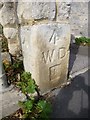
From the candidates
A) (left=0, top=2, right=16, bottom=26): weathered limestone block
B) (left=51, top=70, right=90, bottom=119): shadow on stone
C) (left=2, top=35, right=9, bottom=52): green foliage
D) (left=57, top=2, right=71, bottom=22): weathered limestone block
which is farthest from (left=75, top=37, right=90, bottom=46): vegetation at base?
(left=57, top=2, right=71, bottom=22): weathered limestone block

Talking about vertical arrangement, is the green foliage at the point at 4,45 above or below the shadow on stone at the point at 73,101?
above

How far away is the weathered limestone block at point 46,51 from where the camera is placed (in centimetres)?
369

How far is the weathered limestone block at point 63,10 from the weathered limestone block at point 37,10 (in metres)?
0.07

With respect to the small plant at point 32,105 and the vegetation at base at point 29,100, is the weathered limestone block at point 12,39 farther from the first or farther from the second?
the small plant at point 32,105

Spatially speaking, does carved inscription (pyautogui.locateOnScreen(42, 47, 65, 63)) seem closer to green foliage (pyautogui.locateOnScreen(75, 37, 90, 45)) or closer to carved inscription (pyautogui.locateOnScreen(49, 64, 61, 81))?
carved inscription (pyautogui.locateOnScreen(49, 64, 61, 81))

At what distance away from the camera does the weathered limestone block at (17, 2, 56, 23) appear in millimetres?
3525

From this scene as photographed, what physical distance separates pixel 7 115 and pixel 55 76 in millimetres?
914

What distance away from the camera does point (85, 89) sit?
435cm

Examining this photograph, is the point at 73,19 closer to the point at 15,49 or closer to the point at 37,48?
the point at 15,49

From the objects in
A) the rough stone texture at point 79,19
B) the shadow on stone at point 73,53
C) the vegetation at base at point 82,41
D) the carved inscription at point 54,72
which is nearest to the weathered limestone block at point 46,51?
the carved inscription at point 54,72

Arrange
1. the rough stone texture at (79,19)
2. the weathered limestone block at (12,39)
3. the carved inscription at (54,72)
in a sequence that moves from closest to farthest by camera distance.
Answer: the carved inscription at (54,72)
the weathered limestone block at (12,39)
the rough stone texture at (79,19)

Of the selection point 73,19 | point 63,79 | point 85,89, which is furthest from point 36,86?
point 73,19

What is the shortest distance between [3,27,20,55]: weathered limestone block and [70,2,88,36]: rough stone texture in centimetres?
163

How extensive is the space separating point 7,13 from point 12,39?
49cm
